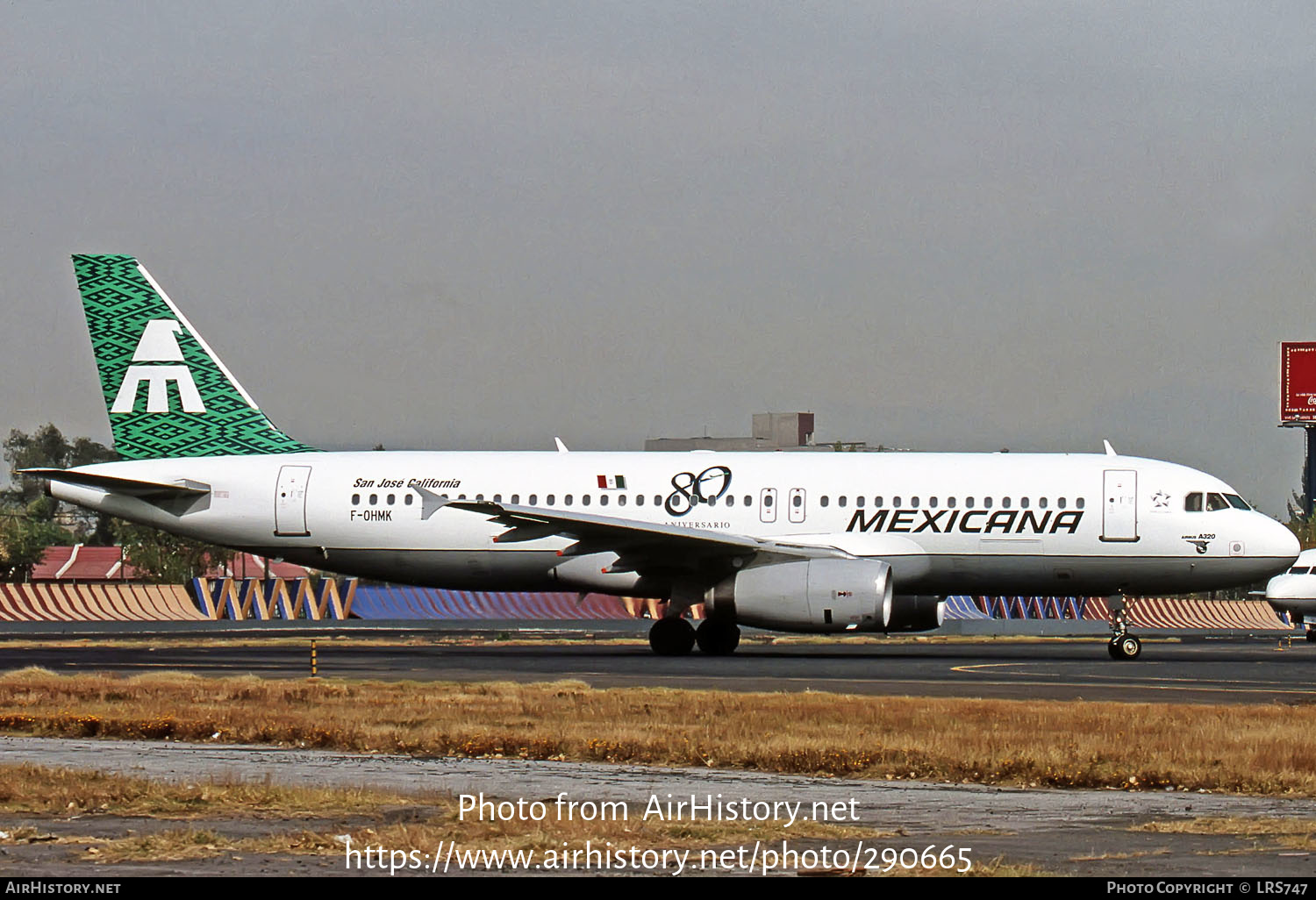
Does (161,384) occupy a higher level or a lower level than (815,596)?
higher

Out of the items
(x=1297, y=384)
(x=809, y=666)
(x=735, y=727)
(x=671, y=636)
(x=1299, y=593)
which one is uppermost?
(x=1297, y=384)

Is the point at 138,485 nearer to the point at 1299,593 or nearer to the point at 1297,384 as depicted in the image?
the point at 1299,593

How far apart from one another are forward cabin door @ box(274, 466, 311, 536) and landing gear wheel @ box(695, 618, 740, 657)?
26.1 feet

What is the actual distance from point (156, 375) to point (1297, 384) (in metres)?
109

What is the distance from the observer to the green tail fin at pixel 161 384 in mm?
37375

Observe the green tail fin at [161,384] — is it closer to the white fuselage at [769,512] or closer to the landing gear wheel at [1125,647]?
the white fuselage at [769,512]

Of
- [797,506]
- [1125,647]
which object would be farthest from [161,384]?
[1125,647]

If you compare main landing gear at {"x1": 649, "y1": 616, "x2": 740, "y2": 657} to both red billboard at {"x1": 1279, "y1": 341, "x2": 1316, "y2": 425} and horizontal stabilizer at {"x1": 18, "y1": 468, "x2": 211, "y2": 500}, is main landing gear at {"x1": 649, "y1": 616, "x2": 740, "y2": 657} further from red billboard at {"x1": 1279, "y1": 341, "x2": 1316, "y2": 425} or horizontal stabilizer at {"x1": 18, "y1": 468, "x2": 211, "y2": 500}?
red billboard at {"x1": 1279, "y1": 341, "x2": 1316, "y2": 425}

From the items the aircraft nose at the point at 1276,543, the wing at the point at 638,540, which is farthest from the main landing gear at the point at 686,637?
the aircraft nose at the point at 1276,543

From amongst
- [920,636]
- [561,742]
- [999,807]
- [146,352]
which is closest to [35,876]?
[999,807]

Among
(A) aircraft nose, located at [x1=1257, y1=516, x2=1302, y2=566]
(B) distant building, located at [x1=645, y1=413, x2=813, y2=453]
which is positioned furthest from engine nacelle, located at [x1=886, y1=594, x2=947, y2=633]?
(B) distant building, located at [x1=645, y1=413, x2=813, y2=453]

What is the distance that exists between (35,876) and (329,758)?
23.0 ft

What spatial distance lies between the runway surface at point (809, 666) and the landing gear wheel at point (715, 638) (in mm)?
290

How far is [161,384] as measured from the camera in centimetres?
3766
